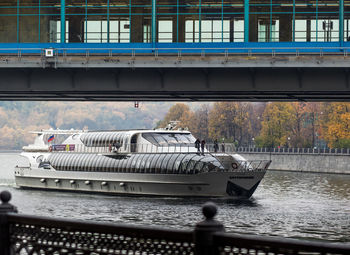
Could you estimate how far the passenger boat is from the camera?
181 ft

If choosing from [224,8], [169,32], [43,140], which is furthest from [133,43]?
[43,140]

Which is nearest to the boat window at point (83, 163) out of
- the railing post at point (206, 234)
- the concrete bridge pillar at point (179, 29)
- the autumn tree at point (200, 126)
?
the concrete bridge pillar at point (179, 29)

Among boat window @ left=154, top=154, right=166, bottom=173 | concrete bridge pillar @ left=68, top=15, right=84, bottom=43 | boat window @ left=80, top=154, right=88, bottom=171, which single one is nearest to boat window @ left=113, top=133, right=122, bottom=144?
boat window @ left=80, top=154, right=88, bottom=171

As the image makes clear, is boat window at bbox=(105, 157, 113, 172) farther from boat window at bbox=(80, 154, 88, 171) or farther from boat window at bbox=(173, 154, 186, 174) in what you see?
boat window at bbox=(173, 154, 186, 174)

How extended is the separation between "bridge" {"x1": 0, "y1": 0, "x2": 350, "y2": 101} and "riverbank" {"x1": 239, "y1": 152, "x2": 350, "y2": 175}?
54.9 metres

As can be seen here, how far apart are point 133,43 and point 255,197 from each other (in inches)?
612

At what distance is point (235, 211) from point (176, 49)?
37.8 ft

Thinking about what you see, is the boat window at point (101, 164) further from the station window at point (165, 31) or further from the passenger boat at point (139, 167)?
the station window at point (165, 31)

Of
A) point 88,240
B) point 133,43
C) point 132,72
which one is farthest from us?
point 133,43

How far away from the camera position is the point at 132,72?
44031 mm

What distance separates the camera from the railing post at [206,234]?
8.47m

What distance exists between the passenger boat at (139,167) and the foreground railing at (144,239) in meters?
44.3

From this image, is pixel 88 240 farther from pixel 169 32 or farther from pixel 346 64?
pixel 169 32

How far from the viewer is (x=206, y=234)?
8.55 meters
